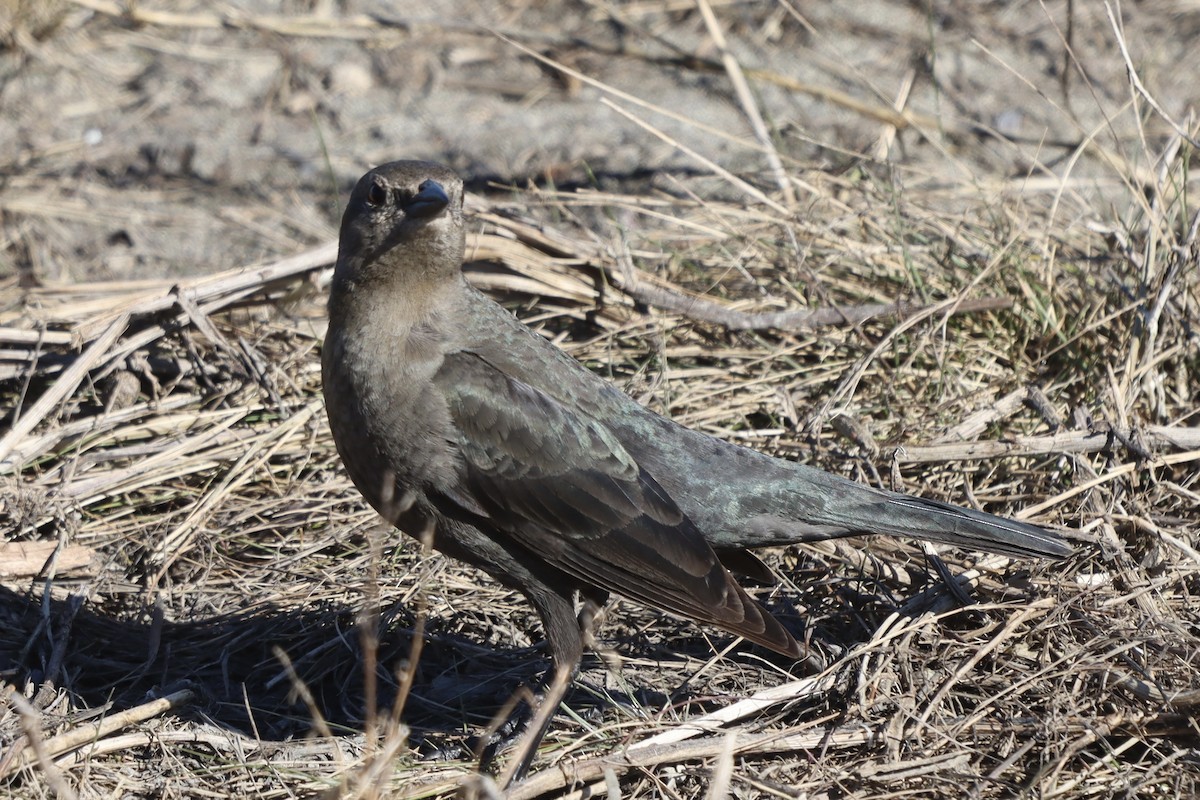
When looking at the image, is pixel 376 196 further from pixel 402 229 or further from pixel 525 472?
pixel 525 472

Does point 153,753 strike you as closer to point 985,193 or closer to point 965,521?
point 965,521

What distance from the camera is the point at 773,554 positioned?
390 cm

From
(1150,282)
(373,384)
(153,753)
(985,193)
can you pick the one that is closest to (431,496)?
(373,384)

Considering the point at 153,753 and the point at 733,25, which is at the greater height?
the point at 733,25

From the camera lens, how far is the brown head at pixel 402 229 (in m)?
3.19

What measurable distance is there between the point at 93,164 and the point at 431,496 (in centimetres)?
391

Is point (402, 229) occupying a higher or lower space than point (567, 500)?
higher

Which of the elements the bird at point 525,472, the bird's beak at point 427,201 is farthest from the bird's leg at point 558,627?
the bird's beak at point 427,201

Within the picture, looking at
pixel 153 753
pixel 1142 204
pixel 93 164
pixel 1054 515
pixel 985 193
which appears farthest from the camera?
pixel 93 164

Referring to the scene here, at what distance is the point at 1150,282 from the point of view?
13.5ft

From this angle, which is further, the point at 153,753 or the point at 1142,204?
the point at 1142,204

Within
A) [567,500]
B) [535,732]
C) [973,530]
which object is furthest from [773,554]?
[535,732]

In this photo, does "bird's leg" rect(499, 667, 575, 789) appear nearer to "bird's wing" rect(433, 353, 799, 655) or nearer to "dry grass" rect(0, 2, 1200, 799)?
"dry grass" rect(0, 2, 1200, 799)

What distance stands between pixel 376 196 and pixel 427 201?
0.61ft
